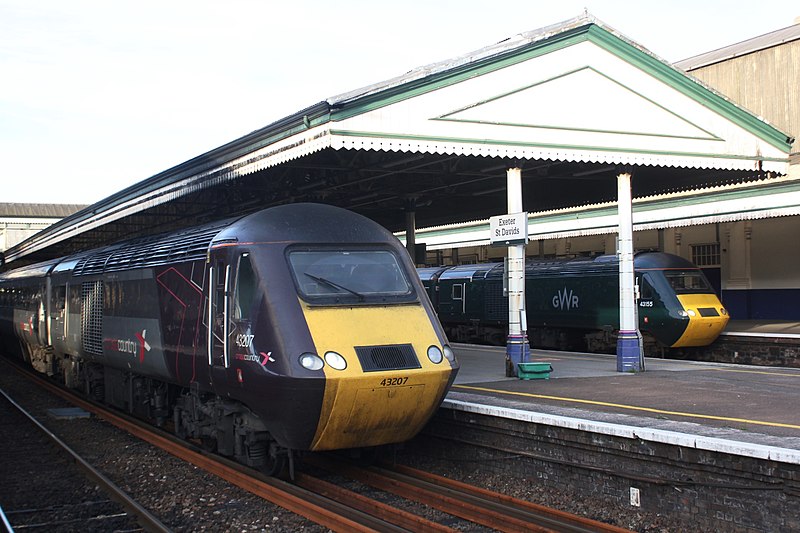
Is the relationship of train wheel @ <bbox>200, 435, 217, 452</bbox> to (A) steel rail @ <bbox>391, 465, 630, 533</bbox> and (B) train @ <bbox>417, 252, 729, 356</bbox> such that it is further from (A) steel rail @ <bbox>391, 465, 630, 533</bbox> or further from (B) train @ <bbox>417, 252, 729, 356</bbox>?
(B) train @ <bbox>417, 252, 729, 356</bbox>

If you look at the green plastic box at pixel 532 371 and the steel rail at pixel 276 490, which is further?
the green plastic box at pixel 532 371

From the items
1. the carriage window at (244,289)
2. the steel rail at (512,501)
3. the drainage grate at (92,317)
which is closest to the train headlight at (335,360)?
the carriage window at (244,289)

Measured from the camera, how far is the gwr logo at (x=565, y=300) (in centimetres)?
2369

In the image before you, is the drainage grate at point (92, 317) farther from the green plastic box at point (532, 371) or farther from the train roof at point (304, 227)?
the green plastic box at point (532, 371)

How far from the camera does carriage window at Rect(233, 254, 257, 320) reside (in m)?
9.28

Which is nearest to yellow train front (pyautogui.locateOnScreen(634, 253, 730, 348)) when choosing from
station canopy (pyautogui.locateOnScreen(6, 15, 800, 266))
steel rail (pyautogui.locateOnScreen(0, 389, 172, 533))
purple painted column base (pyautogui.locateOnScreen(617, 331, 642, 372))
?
station canopy (pyautogui.locateOnScreen(6, 15, 800, 266))

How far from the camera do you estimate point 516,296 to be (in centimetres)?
1549

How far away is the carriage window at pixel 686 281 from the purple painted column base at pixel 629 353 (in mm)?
5818

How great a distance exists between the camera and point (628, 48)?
1595 cm

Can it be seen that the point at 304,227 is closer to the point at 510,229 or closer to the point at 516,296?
the point at 510,229

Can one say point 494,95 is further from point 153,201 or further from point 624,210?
point 153,201

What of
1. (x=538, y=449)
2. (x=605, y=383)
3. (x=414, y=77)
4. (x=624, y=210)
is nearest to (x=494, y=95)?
(x=414, y=77)

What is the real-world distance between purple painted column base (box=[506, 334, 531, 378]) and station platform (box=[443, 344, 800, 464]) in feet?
0.88

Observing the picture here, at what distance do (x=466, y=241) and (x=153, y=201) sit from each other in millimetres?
18016
